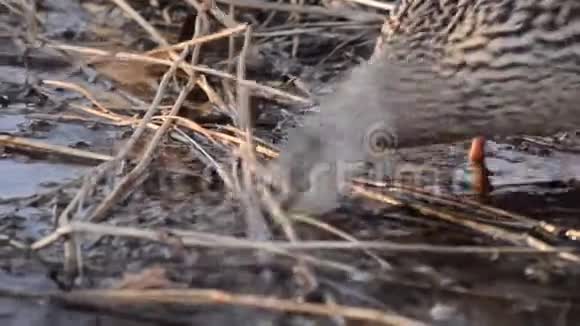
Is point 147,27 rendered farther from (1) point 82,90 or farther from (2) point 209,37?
(2) point 209,37

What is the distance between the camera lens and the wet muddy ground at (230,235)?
3160 mm

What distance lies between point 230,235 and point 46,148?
3.35ft

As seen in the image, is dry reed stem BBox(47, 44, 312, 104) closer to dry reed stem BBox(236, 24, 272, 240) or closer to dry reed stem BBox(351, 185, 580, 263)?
dry reed stem BBox(236, 24, 272, 240)

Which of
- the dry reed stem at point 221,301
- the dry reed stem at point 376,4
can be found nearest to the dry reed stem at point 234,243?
the dry reed stem at point 221,301

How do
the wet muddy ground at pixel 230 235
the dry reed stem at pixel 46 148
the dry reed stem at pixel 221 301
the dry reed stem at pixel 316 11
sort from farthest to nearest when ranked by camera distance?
the dry reed stem at pixel 316 11 → the dry reed stem at pixel 46 148 → the wet muddy ground at pixel 230 235 → the dry reed stem at pixel 221 301

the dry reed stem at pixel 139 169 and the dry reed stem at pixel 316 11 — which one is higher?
the dry reed stem at pixel 316 11

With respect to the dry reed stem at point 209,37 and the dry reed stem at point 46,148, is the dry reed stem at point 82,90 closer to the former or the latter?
the dry reed stem at point 209,37

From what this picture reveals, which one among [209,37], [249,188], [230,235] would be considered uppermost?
[209,37]

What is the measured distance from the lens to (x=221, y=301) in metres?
3.07

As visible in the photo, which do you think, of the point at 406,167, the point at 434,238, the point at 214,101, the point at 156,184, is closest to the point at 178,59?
the point at 214,101

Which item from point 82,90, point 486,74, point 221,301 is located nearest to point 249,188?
point 221,301

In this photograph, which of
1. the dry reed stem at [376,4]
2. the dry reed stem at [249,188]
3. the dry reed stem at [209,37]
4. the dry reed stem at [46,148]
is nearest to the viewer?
the dry reed stem at [249,188]

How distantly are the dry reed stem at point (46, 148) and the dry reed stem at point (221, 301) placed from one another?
1176mm

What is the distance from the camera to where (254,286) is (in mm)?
3283
